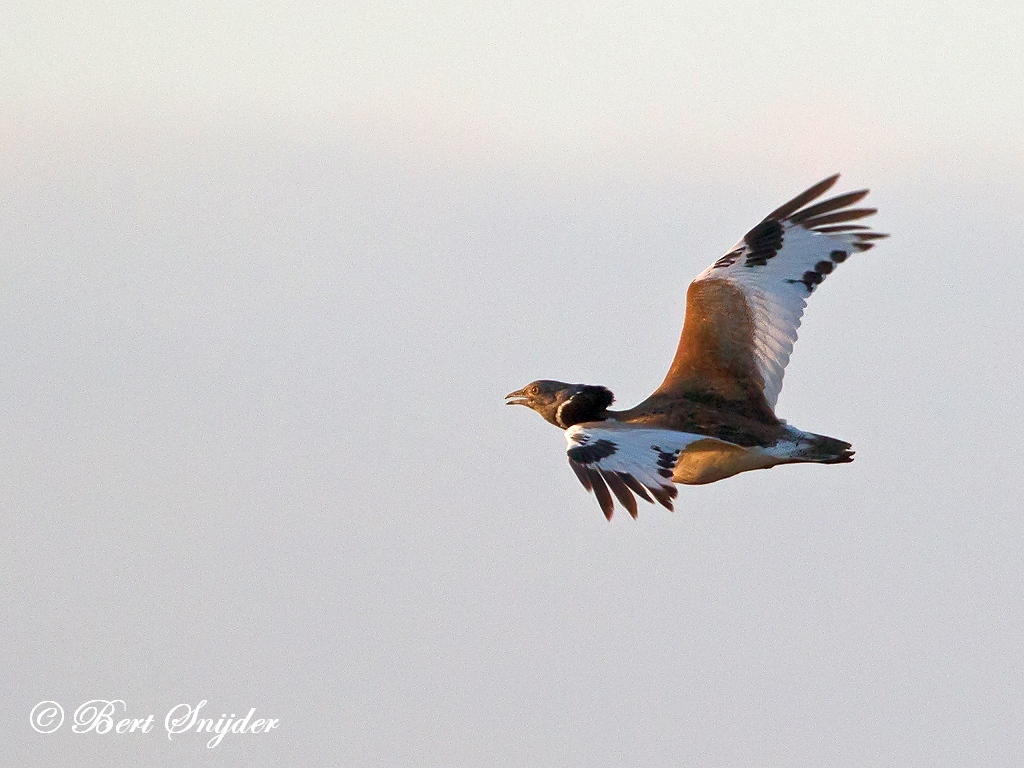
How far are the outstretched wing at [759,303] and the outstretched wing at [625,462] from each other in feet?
6.64

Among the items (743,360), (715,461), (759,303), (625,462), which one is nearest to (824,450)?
(715,461)

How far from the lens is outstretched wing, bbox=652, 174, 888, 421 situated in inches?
611

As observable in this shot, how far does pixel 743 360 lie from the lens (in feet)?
51.0

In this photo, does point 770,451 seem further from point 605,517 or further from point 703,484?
point 605,517

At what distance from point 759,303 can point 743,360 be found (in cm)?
62

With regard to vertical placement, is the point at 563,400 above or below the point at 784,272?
below

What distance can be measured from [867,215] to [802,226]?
673 millimetres

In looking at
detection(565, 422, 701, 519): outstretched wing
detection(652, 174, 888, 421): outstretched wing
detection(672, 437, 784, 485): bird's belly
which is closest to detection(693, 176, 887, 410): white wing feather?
detection(652, 174, 888, 421): outstretched wing

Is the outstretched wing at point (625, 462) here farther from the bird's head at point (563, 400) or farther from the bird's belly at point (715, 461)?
the bird's head at point (563, 400)

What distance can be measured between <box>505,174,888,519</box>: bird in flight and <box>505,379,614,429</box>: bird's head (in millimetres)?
11

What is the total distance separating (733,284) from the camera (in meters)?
15.7

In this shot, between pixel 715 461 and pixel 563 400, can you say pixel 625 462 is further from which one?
pixel 563 400

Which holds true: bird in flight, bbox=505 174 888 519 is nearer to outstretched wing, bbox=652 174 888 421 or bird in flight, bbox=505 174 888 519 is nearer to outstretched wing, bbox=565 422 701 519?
outstretched wing, bbox=652 174 888 421

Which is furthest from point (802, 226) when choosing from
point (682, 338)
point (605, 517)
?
point (605, 517)
